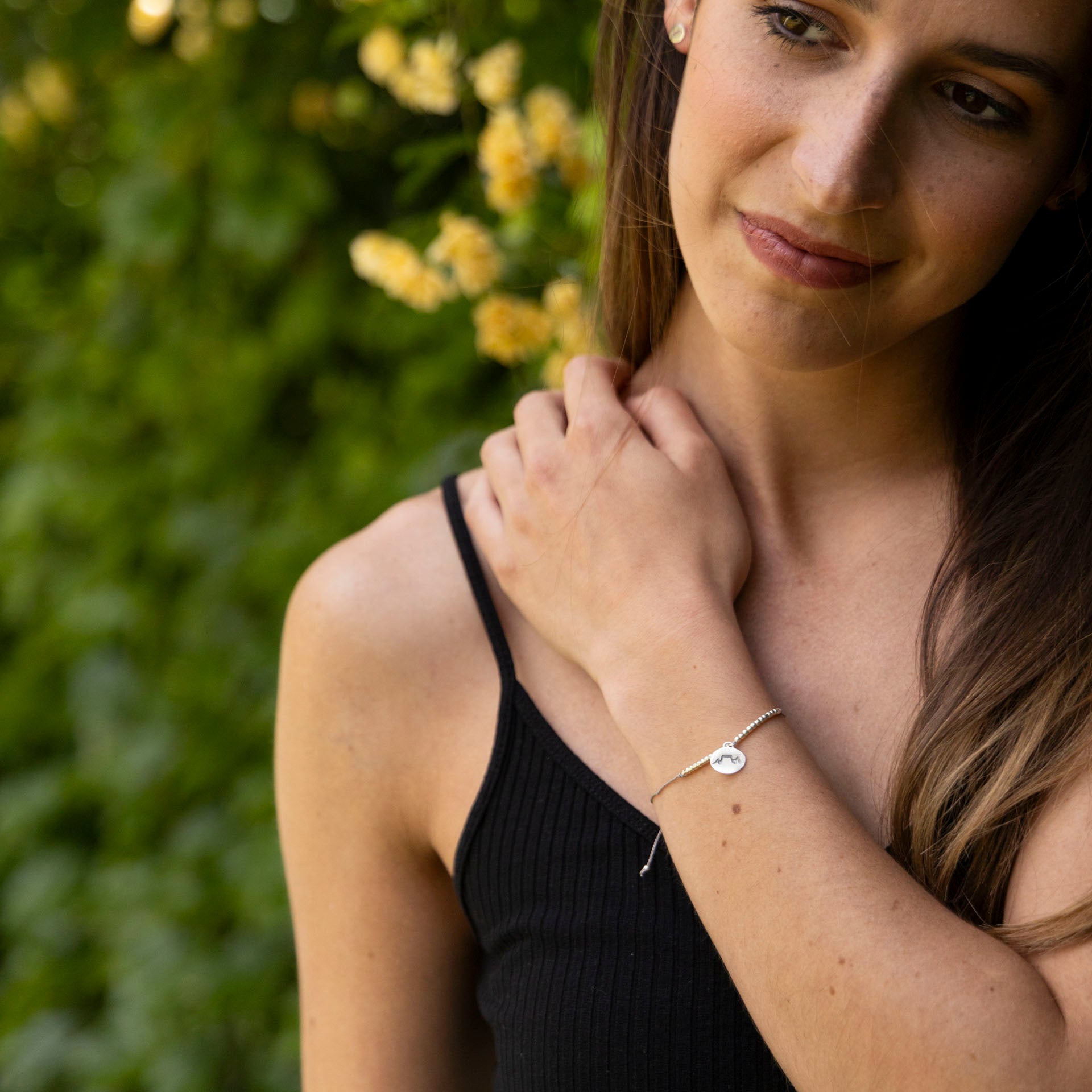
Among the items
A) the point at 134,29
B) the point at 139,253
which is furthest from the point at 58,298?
the point at 134,29

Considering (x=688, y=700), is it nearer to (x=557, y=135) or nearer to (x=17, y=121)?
(x=557, y=135)

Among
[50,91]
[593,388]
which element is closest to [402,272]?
[593,388]

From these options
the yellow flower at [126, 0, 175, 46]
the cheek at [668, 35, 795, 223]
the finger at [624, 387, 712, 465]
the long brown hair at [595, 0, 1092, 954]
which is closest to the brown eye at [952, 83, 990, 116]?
the cheek at [668, 35, 795, 223]

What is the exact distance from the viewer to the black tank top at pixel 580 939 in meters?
1.01

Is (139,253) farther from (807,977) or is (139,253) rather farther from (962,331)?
(807,977)

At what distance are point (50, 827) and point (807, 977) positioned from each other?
2.59 m

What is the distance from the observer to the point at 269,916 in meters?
2.34

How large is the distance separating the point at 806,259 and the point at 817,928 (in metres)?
0.52

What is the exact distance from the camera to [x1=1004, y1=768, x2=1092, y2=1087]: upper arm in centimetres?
81

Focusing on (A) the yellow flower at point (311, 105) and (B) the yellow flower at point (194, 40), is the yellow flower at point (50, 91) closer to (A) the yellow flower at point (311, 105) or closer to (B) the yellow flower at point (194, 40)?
(B) the yellow flower at point (194, 40)

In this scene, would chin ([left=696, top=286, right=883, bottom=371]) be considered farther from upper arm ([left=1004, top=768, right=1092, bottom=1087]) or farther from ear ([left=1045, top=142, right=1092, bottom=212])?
upper arm ([left=1004, top=768, right=1092, bottom=1087])

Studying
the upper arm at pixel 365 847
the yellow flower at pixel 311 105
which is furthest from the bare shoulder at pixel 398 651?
the yellow flower at pixel 311 105

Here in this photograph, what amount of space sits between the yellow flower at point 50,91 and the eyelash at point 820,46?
8.22 ft

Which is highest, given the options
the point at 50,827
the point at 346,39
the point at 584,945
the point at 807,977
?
the point at 346,39
